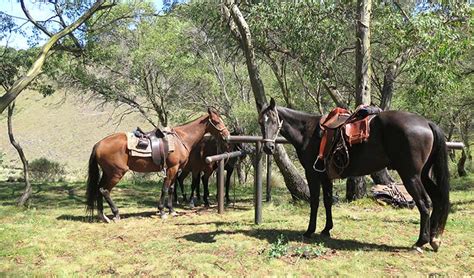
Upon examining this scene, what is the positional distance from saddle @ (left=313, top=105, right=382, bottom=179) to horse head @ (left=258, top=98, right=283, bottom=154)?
60 centimetres

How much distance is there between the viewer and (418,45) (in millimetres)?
8617

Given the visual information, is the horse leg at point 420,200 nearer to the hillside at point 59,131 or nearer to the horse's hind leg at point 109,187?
the horse's hind leg at point 109,187

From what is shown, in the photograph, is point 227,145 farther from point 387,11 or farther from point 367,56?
point 387,11

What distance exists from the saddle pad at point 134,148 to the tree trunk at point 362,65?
4.20 m

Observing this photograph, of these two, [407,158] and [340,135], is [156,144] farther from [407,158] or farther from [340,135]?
[407,158]

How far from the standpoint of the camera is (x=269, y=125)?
209 inches

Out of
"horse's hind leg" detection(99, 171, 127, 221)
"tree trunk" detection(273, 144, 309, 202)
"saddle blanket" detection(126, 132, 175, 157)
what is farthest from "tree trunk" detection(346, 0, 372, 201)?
"horse's hind leg" detection(99, 171, 127, 221)

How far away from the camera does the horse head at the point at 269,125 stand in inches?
206

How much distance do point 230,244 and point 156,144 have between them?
2.84 metres

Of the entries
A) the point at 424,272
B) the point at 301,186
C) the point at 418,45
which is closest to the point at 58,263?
the point at 424,272

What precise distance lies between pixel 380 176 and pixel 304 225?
116 inches

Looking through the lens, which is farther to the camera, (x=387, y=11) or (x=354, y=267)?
(x=387, y=11)

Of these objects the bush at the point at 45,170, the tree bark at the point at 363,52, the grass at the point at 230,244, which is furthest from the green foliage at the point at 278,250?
the bush at the point at 45,170

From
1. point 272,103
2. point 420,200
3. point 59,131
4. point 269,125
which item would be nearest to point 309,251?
point 420,200
